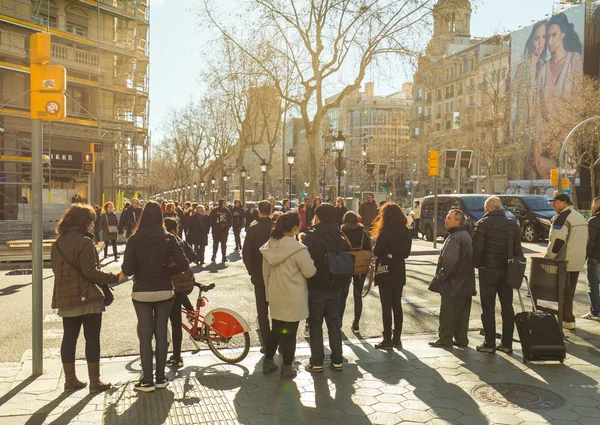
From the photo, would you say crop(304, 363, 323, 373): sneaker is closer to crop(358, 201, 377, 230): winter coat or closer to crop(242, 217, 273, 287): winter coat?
crop(242, 217, 273, 287): winter coat

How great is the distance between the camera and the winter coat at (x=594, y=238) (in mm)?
8312

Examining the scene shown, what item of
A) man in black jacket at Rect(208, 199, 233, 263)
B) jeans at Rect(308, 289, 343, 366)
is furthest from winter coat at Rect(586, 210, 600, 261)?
man in black jacket at Rect(208, 199, 233, 263)

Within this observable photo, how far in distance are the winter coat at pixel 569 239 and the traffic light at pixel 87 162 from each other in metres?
25.3

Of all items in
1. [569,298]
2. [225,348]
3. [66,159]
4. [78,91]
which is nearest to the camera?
[225,348]

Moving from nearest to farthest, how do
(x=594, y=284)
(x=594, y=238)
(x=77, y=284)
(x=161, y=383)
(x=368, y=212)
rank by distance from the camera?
(x=77, y=284), (x=161, y=383), (x=594, y=238), (x=594, y=284), (x=368, y=212)

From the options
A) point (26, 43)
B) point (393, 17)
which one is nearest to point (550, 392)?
point (393, 17)

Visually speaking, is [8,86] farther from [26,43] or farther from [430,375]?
[430,375]

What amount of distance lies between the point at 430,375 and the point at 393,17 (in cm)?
2354

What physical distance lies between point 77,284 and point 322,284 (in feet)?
7.41

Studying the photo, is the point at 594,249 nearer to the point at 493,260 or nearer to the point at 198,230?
the point at 493,260

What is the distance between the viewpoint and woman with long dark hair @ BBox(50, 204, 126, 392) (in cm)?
527

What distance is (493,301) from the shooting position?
22.4 feet

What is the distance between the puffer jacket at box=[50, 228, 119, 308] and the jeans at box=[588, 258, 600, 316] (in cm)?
654

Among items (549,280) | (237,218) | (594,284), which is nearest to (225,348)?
(549,280)
